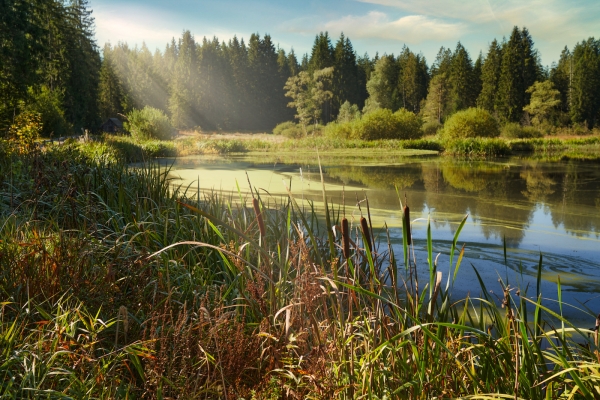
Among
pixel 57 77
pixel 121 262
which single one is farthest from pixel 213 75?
pixel 121 262

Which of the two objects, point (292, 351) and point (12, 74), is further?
point (12, 74)

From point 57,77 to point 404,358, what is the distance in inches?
1120

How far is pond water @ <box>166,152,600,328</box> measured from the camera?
121 inches

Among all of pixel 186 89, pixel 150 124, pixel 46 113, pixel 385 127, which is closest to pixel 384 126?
pixel 385 127

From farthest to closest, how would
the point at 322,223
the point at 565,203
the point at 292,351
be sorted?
the point at 565,203
the point at 322,223
the point at 292,351

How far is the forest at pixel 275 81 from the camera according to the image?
2903cm

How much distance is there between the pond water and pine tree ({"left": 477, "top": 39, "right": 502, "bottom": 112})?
95.8ft

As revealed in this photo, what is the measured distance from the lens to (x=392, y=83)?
4588 cm

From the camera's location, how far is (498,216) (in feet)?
17.2

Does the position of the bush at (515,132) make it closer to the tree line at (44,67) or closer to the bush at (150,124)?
the bush at (150,124)

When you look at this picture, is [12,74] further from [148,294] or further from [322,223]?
[148,294]

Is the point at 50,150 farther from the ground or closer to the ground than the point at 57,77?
closer to the ground

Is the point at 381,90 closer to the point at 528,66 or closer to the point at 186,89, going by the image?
the point at 528,66

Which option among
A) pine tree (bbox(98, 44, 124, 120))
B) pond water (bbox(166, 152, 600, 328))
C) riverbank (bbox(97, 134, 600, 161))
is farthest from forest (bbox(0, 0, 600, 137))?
pond water (bbox(166, 152, 600, 328))
